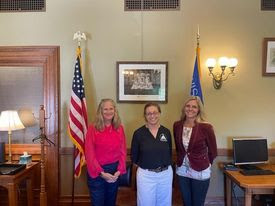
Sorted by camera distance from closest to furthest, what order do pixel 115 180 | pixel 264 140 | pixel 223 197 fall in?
pixel 115 180 < pixel 264 140 < pixel 223 197

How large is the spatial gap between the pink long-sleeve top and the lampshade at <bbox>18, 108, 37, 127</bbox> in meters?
1.28

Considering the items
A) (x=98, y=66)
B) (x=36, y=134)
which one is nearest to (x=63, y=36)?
(x=98, y=66)

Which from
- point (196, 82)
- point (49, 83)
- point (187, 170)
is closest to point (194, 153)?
point (187, 170)

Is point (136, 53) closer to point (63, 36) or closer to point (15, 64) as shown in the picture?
point (63, 36)

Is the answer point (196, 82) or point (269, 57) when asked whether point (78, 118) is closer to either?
point (196, 82)

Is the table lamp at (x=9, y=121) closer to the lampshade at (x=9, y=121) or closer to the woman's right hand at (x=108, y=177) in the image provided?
the lampshade at (x=9, y=121)

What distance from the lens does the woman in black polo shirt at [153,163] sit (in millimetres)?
2490

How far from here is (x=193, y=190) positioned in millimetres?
2668

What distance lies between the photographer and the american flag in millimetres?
3145

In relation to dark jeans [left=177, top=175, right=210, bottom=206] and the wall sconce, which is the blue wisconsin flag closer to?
A: the wall sconce

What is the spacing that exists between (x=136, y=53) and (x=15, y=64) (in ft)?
5.00

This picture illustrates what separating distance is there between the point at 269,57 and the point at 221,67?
64 centimetres

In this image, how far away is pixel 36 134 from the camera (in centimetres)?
350

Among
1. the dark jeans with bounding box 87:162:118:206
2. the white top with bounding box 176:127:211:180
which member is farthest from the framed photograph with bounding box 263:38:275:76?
the dark jeans with bounding box 87:162:118:206
